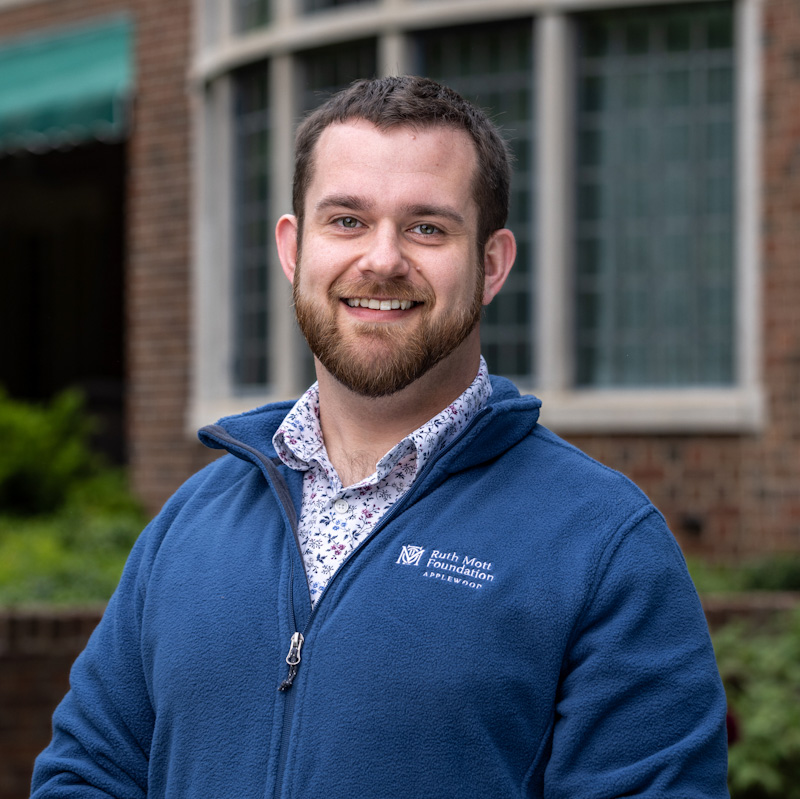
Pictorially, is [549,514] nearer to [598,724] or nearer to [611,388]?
[598,724]

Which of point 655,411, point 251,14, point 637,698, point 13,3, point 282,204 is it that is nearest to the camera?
point 637,698

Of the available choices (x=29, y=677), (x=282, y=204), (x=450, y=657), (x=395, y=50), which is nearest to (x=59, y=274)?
(x=282, y=204)

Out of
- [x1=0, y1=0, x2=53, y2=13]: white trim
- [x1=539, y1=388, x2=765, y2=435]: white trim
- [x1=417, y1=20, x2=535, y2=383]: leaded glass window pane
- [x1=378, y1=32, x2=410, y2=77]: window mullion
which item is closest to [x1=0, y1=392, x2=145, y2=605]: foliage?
[x1=417, y1=20, x2=535, y2=383]: leaded glass window pane

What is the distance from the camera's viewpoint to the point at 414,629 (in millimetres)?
1711

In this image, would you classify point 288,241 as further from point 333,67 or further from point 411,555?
point 333,67

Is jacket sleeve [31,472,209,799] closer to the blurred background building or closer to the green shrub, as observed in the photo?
the blurred background building

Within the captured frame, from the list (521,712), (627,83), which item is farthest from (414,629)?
(627,83)

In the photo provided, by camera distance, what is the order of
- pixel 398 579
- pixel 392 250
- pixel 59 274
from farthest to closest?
pixel 59 274 → pixel 392 250 → pixel 398 579

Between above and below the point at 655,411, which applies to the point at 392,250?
above

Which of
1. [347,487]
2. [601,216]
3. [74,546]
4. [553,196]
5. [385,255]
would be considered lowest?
[74,546]

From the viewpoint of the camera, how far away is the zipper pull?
1.74 meters

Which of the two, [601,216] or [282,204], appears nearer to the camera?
[601,216]

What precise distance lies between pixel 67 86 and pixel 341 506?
27.4 ft

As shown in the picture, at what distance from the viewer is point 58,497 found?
895 centimetres
